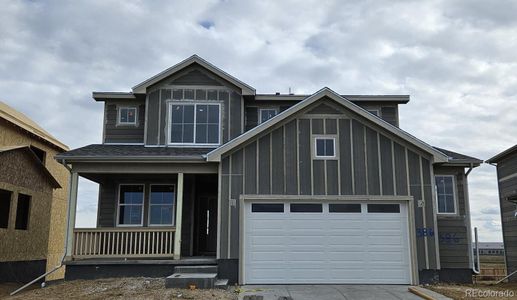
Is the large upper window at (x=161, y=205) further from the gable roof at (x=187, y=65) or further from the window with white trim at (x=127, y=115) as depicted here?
the gable roof at (x=187, y=65)

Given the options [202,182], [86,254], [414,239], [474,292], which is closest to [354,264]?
[414,239]

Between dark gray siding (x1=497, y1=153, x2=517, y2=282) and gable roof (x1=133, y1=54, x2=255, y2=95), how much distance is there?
387 inches

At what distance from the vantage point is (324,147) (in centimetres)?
1264

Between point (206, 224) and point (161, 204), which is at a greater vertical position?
point (161, 204)

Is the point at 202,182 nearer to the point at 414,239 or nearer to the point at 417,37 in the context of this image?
the point at 414,239

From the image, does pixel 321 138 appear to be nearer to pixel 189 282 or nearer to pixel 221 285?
pixel 221 285

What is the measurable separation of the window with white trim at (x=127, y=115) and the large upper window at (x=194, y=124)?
1.42m

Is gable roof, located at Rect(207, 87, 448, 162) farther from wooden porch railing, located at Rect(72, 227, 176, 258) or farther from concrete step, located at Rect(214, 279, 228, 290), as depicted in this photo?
concrete step, located at Rect(214, 279, 228, 290)

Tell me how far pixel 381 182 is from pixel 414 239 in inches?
66.6

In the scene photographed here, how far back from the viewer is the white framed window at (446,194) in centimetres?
1311

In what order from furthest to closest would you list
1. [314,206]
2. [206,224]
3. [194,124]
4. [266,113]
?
[266,113], [206,224], [194,124], [314,206]

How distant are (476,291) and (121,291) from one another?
26.7ft

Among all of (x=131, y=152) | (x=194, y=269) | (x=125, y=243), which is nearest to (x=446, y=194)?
(x=194, y=269)

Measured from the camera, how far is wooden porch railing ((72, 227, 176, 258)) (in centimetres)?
1246
